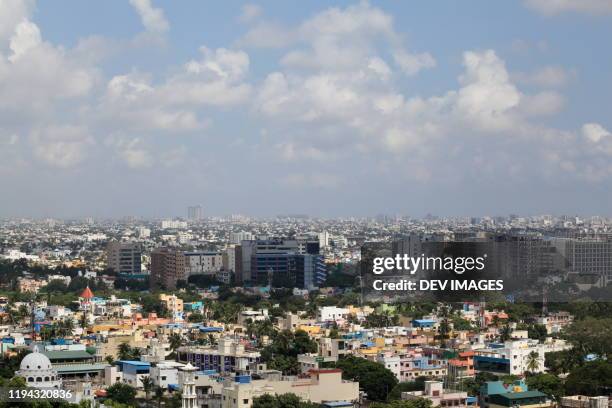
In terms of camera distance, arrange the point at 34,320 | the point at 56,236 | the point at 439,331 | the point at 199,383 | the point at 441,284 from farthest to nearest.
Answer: the point at 56,236, the point at 34,320, the point at 439,331, the point at 441,284, the point at 199,383

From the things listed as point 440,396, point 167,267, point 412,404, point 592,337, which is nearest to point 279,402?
point 412,404

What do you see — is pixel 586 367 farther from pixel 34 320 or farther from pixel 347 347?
pixel 34 320

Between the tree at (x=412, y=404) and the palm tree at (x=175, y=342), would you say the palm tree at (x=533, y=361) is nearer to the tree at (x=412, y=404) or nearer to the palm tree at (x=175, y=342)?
the tree at (x=412, y=404)

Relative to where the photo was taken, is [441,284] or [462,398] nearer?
[462,398]

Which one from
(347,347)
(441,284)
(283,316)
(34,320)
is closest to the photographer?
(441,284)

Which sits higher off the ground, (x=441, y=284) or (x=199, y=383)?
(x=441, y=284)

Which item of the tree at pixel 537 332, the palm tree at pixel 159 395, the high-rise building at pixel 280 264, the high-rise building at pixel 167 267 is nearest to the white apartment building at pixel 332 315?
the tree at pixel 537 332

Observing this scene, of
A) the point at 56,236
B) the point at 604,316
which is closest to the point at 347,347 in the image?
the point at 604,316

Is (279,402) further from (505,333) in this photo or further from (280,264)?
(280,264)
